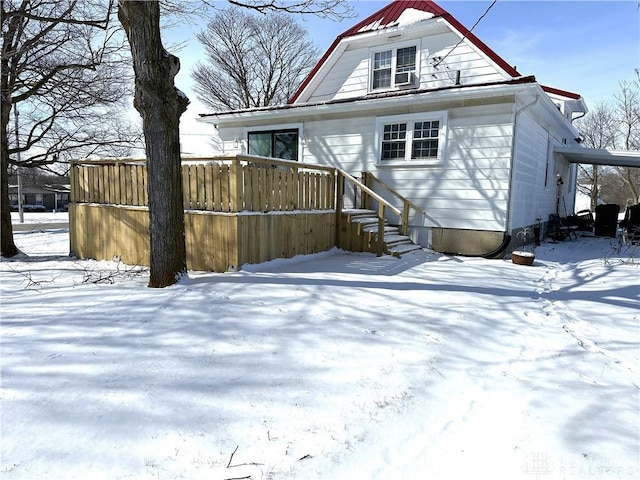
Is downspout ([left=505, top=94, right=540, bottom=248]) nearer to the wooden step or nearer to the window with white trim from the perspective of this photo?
the window with white trim

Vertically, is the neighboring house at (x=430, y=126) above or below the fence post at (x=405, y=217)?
above

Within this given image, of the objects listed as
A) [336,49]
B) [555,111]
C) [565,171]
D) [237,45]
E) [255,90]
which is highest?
[237,45]

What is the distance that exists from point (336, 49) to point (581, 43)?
6.85 m

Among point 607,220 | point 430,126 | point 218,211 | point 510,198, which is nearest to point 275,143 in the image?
point 430,126

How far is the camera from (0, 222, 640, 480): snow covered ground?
195cm

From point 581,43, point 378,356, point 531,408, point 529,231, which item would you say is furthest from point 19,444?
point 529,231

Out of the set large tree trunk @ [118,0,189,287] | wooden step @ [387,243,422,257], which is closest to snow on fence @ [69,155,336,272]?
large tree trunk @ [118,0,189,287]

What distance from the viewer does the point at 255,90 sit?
30375mm

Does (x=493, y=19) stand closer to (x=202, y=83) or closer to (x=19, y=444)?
(x=19, y=444)

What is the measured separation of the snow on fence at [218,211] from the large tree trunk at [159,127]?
3.49ft

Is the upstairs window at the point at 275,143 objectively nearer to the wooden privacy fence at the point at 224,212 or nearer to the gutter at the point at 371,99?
the gutter at the point at 371,99

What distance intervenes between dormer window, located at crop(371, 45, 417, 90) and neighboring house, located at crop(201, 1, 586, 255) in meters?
0.03

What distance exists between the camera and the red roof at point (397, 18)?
9906 millimetres

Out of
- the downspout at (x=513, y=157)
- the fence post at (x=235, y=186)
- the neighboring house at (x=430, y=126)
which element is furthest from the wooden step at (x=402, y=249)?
the fence post at (x=235, y=186)
